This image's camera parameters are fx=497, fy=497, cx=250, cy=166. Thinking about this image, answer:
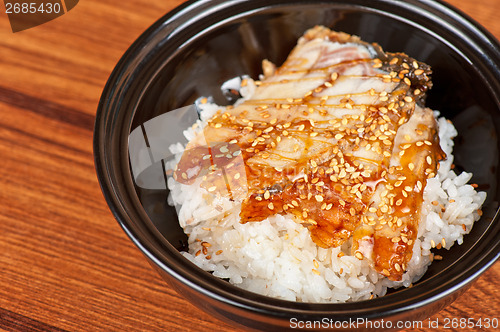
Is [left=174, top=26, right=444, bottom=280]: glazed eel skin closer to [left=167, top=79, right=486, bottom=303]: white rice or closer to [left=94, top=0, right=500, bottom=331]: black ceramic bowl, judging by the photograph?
[left=167, top=79, right=486, bottom=303]: white rice

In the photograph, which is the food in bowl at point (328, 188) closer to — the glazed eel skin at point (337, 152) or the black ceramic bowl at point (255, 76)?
the glazed eel skin at point (337, 152)

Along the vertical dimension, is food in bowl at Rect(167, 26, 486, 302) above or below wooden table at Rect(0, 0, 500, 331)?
above

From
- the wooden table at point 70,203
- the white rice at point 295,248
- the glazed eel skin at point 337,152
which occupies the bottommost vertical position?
the wooden table at point 70,203

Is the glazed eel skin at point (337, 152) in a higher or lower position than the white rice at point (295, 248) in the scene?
higher

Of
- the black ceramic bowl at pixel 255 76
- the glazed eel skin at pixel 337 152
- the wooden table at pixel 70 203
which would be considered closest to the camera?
the black ceramic bowl at pixel 255 76

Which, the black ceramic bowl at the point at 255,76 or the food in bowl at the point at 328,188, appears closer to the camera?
the black ceramic bowl at the point at 255,76

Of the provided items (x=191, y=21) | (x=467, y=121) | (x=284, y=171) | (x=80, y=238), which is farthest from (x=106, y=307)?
(x=467, y=121)

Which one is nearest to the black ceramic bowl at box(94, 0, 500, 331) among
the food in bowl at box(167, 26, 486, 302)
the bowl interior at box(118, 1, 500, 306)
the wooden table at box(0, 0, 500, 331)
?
the bowl interior at box(118, 1, 500, 306)

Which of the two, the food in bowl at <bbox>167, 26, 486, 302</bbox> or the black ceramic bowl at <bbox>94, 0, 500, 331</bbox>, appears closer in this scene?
the black ceramic bowl at <bbox>94, 0, 500, 331</bbox>

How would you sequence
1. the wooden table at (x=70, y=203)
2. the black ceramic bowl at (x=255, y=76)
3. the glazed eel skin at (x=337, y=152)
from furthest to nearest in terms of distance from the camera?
the wooden table at (x=70, y=203) → the glazed eel skin at (x=337, y=152) → the black ceramic bowl at (x=255, y=76)

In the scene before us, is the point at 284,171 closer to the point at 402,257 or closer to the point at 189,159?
the point at 189,159

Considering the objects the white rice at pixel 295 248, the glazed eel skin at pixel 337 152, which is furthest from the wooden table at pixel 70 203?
the glazed eel skin at pixel 337 152
